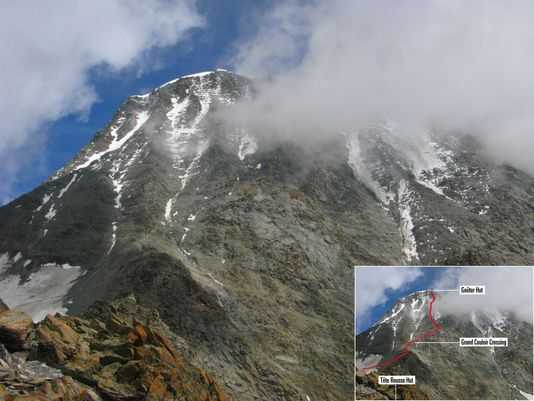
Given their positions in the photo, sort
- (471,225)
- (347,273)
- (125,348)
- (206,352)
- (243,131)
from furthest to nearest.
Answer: (243,131)
(471,225)
(347,273)
(206,352)
(125,348)

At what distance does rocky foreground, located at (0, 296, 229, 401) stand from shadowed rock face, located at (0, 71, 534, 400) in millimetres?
17146

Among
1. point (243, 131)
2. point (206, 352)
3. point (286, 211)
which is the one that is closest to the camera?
point (206, 352)

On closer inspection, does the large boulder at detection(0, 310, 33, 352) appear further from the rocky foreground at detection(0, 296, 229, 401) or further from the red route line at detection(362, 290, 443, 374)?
the red route line at detection(362, 290, 443, 374)

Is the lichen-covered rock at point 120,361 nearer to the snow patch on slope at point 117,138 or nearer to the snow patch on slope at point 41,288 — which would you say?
the snow patch on slope at point 41,288

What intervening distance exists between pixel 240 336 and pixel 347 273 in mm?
36705

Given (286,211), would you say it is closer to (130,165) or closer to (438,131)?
(130,165)

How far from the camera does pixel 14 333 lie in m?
41.1

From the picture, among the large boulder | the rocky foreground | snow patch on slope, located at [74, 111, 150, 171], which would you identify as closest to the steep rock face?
the rocky foreground

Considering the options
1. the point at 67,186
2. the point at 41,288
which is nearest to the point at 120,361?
the point at 41,288

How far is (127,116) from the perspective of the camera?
190500 millimetres

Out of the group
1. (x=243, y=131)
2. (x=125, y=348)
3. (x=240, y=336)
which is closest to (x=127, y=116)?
(x=243, y=131)

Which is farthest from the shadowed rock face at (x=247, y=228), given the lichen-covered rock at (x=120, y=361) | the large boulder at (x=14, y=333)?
the large boulder at (x=14, y=333)

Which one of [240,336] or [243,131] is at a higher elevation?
[243,131]

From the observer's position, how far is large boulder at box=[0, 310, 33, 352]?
40.8 metres
